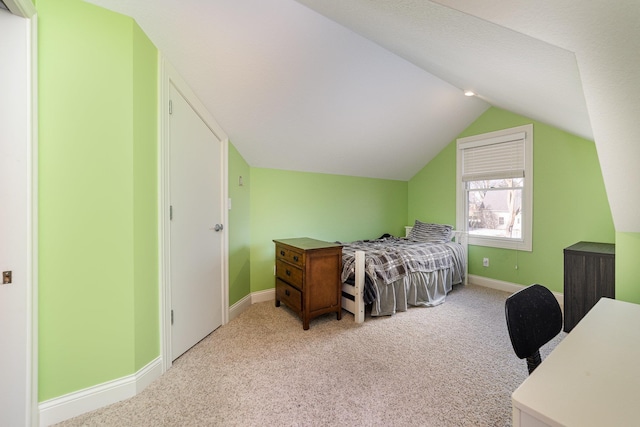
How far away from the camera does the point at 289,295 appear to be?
2611 mm

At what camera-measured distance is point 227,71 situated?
1966 mm

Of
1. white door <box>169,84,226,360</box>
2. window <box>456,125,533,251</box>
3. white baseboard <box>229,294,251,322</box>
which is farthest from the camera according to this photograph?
window <box>456,125,533,251</box>

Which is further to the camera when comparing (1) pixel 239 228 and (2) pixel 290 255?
(1) pixel 239 228

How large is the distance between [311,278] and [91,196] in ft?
5.52

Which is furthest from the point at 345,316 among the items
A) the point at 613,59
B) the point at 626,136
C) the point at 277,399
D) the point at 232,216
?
the point at 613,59

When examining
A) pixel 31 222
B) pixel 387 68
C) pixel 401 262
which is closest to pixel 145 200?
pixel 31 222

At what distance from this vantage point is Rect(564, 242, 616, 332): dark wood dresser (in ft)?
6.68

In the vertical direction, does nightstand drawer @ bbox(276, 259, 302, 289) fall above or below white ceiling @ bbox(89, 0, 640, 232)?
below

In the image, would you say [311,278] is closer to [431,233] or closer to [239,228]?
[239,228]

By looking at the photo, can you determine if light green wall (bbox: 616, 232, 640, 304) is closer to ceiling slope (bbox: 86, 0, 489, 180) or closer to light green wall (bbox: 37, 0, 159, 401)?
ceiling slope (bbox: 86, 0, 489, 180)

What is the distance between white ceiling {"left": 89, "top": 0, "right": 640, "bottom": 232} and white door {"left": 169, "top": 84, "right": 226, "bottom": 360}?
13.3 inches

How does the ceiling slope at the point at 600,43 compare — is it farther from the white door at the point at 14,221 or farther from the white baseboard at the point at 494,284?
the white baseboard at the point at 494,284

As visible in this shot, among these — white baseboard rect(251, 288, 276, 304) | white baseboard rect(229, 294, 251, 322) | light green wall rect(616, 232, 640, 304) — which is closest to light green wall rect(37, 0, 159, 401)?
white baseboard rect(229, 294, 251, 322)

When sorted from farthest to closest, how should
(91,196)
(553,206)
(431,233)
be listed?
(431,233) → (553,206) → (91,196)
